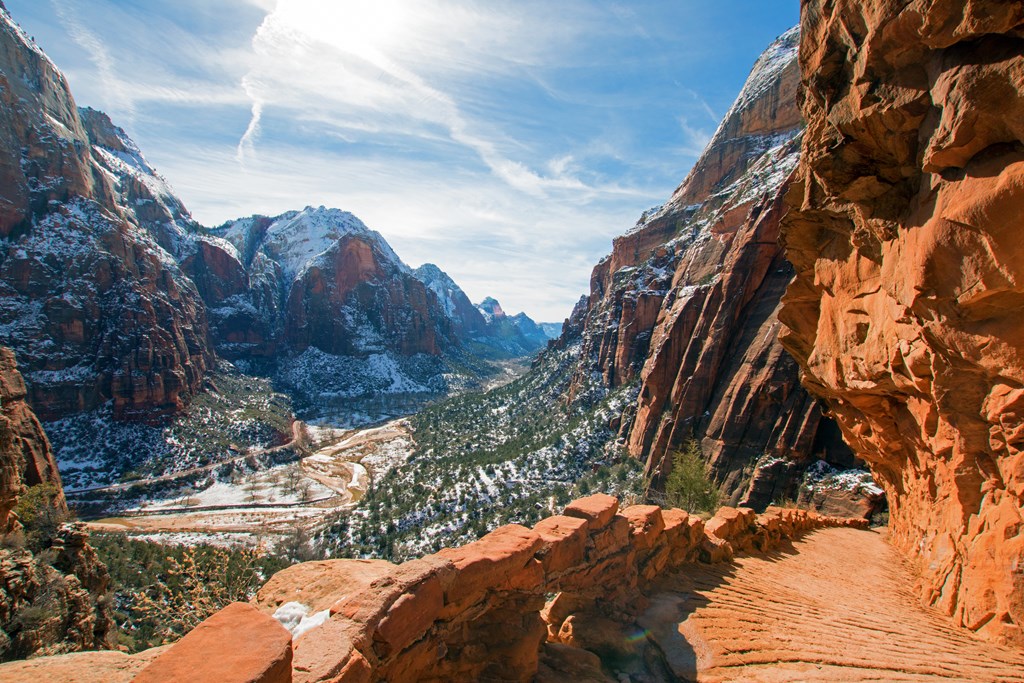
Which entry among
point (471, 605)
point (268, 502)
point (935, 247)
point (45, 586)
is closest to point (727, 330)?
point (935, 247)

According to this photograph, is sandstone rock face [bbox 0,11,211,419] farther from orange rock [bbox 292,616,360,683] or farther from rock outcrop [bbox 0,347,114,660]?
orange rock [bbox 292,616,360,683]

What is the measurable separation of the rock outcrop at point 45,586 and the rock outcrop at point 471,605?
7.69 m

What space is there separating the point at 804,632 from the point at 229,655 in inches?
375

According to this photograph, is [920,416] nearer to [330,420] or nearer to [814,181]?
[814,181]

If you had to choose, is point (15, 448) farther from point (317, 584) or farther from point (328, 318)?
point (328, 318)

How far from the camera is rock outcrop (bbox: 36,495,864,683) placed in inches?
167

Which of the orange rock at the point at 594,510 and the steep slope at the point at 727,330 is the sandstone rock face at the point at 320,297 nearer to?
the steep slope at the point at 727,330

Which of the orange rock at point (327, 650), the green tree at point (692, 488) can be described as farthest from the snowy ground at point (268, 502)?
the orange rock at point (327, 650)

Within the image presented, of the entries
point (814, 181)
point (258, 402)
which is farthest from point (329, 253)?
point (814, 181)

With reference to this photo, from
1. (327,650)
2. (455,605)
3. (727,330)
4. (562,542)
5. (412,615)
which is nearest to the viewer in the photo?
(327,650)

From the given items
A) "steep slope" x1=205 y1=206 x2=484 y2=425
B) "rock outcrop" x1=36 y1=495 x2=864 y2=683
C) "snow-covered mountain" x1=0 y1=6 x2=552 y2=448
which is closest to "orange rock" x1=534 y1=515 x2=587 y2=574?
"rock outcrop" x1=36 y1=495 x2=864 y2=683

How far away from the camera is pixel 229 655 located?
3.71m

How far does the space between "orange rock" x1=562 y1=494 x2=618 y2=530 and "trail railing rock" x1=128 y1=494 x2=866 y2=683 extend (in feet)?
0.08

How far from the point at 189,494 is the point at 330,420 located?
162 feet
